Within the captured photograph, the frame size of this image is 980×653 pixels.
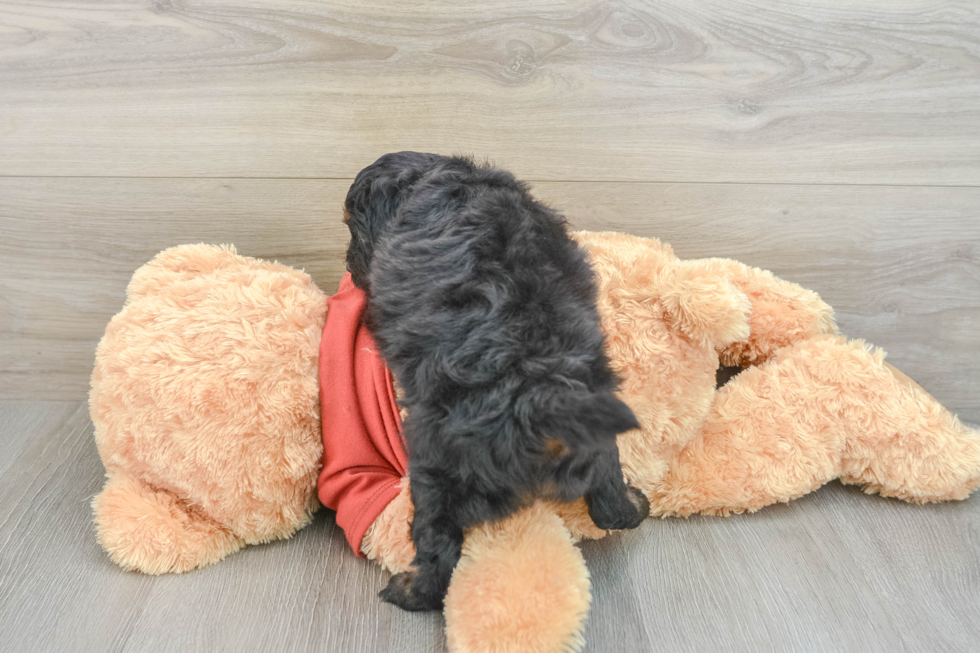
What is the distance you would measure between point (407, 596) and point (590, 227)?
1.75ft

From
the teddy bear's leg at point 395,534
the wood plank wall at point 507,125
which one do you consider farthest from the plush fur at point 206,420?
the wood plank wall at point 507,125

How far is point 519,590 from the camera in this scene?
0.54 metres

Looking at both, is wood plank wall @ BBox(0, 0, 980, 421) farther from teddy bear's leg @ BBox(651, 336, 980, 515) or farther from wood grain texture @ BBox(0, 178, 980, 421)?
teddy bear's leg @ BBox(651, 336, 980, 515)

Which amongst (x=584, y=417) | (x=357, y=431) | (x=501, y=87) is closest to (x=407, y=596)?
(x=357, y=431)

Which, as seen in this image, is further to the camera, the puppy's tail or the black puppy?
the puppy's tail

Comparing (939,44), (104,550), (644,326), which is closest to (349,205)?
(644,326)

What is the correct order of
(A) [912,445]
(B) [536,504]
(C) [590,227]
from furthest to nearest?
(C) [590,227], (A) [912,445], (B) [536,504]

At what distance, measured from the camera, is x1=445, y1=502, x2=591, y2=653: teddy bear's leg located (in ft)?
1.71

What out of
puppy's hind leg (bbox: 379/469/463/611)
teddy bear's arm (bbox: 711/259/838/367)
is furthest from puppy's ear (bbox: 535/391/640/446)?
teddy bear's arm (bbox: 711/259/838/367)

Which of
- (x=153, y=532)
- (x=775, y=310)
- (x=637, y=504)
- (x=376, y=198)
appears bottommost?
(x=153, y=532)

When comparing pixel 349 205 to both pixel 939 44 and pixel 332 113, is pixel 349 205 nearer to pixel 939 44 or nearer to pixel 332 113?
pixel 332 113

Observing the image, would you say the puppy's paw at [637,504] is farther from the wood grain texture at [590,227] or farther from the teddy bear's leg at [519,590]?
the wood grain texture at [590,227]

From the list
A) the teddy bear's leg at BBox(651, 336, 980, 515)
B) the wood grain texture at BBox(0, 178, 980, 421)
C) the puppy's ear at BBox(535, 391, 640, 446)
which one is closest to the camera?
the puppy's ear at BBox(535, 391, 640, 446)

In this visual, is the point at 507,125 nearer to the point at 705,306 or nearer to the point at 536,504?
the point at 705,306
